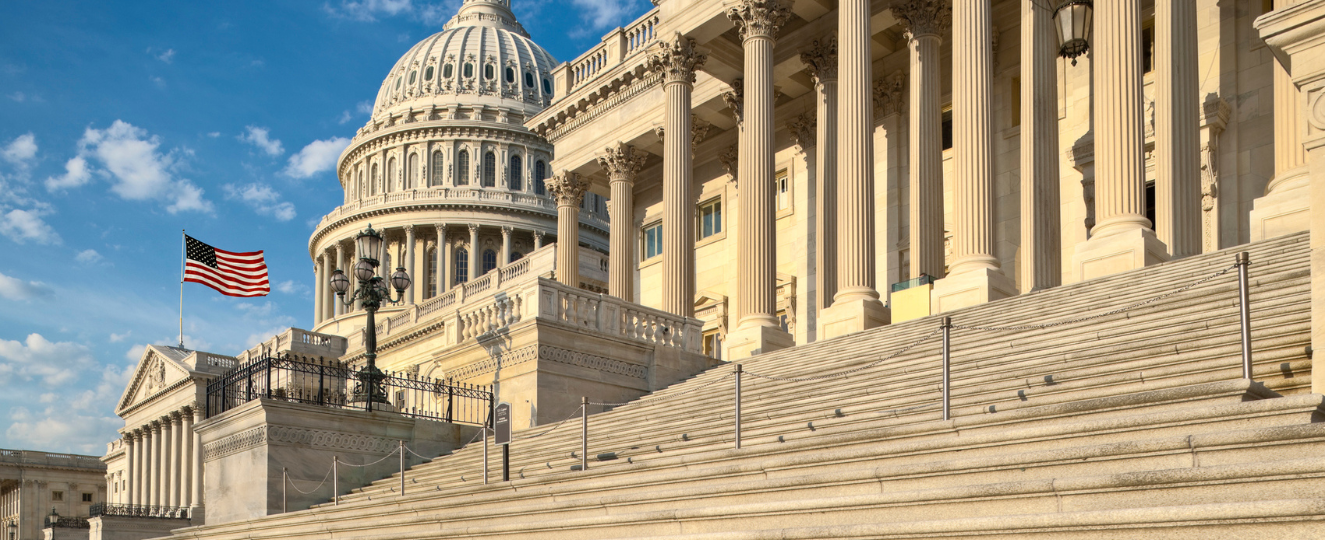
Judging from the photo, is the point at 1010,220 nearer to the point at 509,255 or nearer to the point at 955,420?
the point at 955,420

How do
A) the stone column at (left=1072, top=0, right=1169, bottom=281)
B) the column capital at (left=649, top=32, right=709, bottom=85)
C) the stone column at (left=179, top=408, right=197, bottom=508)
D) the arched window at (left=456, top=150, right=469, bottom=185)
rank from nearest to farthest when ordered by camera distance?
the stone column at (left=1072, top=0, right=1169, bottom=281)
the column capital at (left=649, top=32, right=709, bottom=85)
the stone column at (left=179, top=408, right=197, bottom=508)
the arched window at (left=456, top=150, right=469, bottom=185)

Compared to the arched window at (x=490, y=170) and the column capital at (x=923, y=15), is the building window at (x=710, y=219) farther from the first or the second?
the arched window at (x=490, y=170)

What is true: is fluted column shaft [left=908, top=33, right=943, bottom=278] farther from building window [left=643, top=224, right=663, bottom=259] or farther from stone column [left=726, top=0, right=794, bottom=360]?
building window [left=643, top=224, right=663, bottom=259]

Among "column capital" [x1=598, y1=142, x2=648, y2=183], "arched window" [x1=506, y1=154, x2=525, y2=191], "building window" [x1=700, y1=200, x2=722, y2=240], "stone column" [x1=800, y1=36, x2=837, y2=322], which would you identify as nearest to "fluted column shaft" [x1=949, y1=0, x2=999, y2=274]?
"stone column" [x1=800, y1=36, x2=837, y2=322]

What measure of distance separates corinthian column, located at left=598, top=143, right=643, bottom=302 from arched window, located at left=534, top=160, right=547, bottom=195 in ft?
213

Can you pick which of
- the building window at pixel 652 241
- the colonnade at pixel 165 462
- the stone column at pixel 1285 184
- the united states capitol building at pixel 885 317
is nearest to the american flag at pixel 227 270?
the colonnade at pixel 165 462

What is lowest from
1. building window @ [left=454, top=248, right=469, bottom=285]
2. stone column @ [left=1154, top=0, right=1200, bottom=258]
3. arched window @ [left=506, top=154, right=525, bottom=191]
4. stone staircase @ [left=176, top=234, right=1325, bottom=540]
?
stone staircase @ [left=176, top=234, right=1325, bottom=540]

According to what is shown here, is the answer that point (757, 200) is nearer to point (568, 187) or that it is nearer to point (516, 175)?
point (568, 187)

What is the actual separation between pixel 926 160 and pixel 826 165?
3.28 m

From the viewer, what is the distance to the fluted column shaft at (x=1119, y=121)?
823 inches

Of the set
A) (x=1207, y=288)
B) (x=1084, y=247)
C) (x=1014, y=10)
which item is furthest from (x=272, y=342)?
Result: (x=1207, y=288)

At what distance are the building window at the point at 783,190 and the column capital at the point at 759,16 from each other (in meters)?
7.60

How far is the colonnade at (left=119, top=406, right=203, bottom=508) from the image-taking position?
6384cm

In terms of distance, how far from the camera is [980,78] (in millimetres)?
23828
